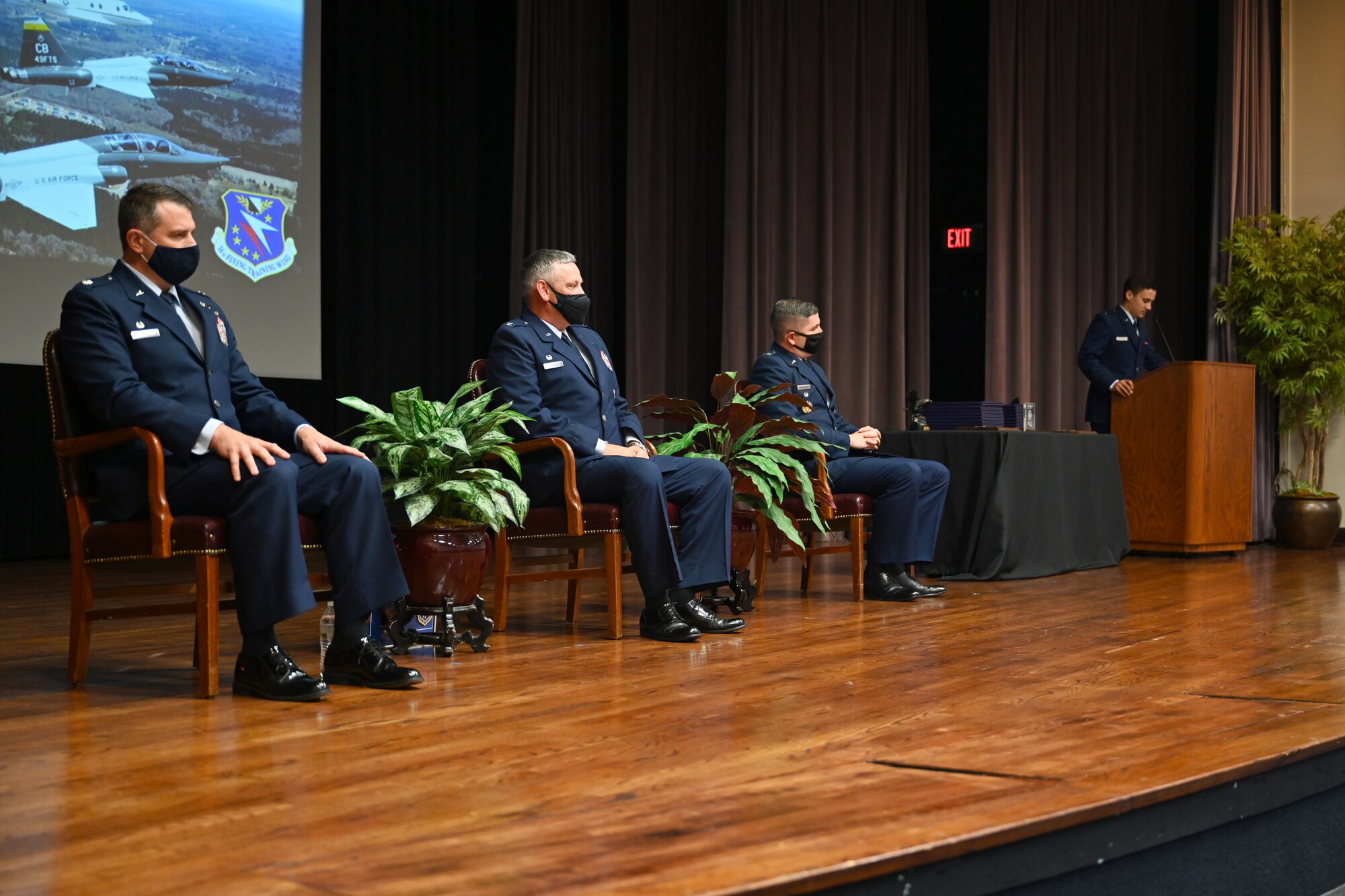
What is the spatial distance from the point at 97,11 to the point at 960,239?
5145 millimetres

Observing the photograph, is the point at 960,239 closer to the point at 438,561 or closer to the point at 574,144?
the point at 574,144

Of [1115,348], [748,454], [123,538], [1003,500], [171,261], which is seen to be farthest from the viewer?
[1115,348]

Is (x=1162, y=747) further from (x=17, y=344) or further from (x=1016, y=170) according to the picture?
(x=1016, y=170)

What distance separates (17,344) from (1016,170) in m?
5.49

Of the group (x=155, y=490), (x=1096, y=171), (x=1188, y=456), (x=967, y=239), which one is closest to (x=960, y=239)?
(x=967, y=239)

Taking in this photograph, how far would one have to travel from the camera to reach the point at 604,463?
12.3ft

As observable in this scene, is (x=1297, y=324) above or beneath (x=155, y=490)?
above

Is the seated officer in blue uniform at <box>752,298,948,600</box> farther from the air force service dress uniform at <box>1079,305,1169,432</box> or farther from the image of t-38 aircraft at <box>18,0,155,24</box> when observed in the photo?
the image of t-38 aircraft at <box>18,0,155,24</box>

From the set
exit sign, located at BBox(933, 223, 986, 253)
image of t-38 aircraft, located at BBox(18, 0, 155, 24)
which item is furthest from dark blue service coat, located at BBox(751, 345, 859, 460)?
exit sign, located at BBox(933, 223, 986, 253)

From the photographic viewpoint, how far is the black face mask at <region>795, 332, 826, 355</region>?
495 centimetres

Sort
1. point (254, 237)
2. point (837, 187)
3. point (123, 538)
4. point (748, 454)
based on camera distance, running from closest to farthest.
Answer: point (123, 538), point (748, 454), point (254, 237), point (837, 187)

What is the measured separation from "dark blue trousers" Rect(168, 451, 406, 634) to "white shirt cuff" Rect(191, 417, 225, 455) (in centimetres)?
3

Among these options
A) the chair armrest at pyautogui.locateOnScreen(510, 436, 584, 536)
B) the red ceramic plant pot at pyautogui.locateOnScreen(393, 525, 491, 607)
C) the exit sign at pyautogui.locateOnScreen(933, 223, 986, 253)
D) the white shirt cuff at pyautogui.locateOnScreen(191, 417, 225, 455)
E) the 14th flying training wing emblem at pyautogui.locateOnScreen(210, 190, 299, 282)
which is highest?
the exit sign at pyautogui.locateOnScreen(933, 223, 986, 253)

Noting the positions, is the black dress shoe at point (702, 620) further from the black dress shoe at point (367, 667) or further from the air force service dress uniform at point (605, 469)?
the black dress shoe at point (367, 667)
